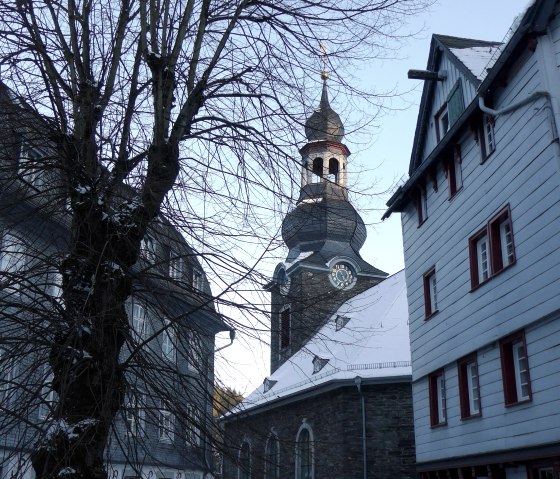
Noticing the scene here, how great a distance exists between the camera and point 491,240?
13.1m

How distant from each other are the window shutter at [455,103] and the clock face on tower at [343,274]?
23128mm

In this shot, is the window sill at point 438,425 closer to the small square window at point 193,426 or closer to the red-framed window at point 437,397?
the red-framed window at point 437,397

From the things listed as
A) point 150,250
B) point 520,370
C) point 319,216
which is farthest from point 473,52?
point 150,250

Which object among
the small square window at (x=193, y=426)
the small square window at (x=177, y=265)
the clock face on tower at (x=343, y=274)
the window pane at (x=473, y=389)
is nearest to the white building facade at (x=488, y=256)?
the window pane at (x=473, y=389)

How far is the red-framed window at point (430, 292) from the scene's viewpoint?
53.6 feet

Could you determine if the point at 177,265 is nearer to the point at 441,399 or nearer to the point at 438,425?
the point at 438,425

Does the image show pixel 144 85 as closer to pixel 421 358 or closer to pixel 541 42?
pixel 541 42

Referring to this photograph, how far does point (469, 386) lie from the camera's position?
13.9m

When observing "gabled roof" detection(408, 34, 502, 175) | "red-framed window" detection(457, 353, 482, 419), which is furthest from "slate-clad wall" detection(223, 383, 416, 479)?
"red-framed window" detection(457, 353, 482, 419)

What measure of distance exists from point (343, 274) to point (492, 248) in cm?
2640

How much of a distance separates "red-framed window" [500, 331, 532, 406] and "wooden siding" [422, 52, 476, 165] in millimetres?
5002

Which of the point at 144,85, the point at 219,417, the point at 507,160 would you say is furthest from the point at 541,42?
the point at 219,417

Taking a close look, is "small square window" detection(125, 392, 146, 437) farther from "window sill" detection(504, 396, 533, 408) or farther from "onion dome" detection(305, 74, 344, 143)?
"window sill" detection(504, 396, 533, 408)

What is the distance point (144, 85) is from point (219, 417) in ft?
11.8
